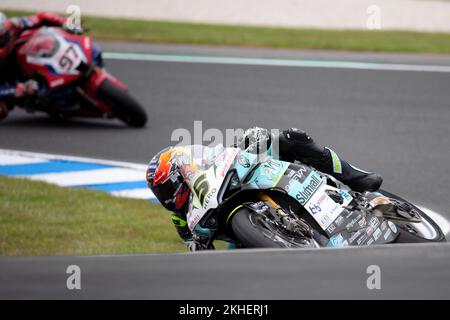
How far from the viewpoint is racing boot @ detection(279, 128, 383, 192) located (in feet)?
20.5

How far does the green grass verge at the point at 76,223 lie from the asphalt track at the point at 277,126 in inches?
58.1

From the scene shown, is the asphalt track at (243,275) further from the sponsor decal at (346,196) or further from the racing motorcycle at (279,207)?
the sponsor decal at (346,196)

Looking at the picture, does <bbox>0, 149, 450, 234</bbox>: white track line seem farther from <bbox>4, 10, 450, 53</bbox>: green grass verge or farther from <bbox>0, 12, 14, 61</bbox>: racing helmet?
<bbox>4, 10, 450, 53</bbox>: green grass verge

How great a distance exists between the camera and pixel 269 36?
16.2 meters

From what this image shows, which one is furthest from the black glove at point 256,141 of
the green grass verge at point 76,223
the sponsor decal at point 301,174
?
the green grass verge at point 76,223

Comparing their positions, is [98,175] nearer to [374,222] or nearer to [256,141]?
[256,141]

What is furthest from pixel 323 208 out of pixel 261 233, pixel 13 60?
pixel 13 60

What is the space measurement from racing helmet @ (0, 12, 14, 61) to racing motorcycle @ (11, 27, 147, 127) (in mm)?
118

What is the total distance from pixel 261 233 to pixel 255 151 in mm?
774

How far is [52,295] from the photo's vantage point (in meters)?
3.89

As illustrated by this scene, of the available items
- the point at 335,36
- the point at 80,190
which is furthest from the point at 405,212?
the point at 335,36

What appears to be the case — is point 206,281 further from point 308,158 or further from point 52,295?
point 308,158
